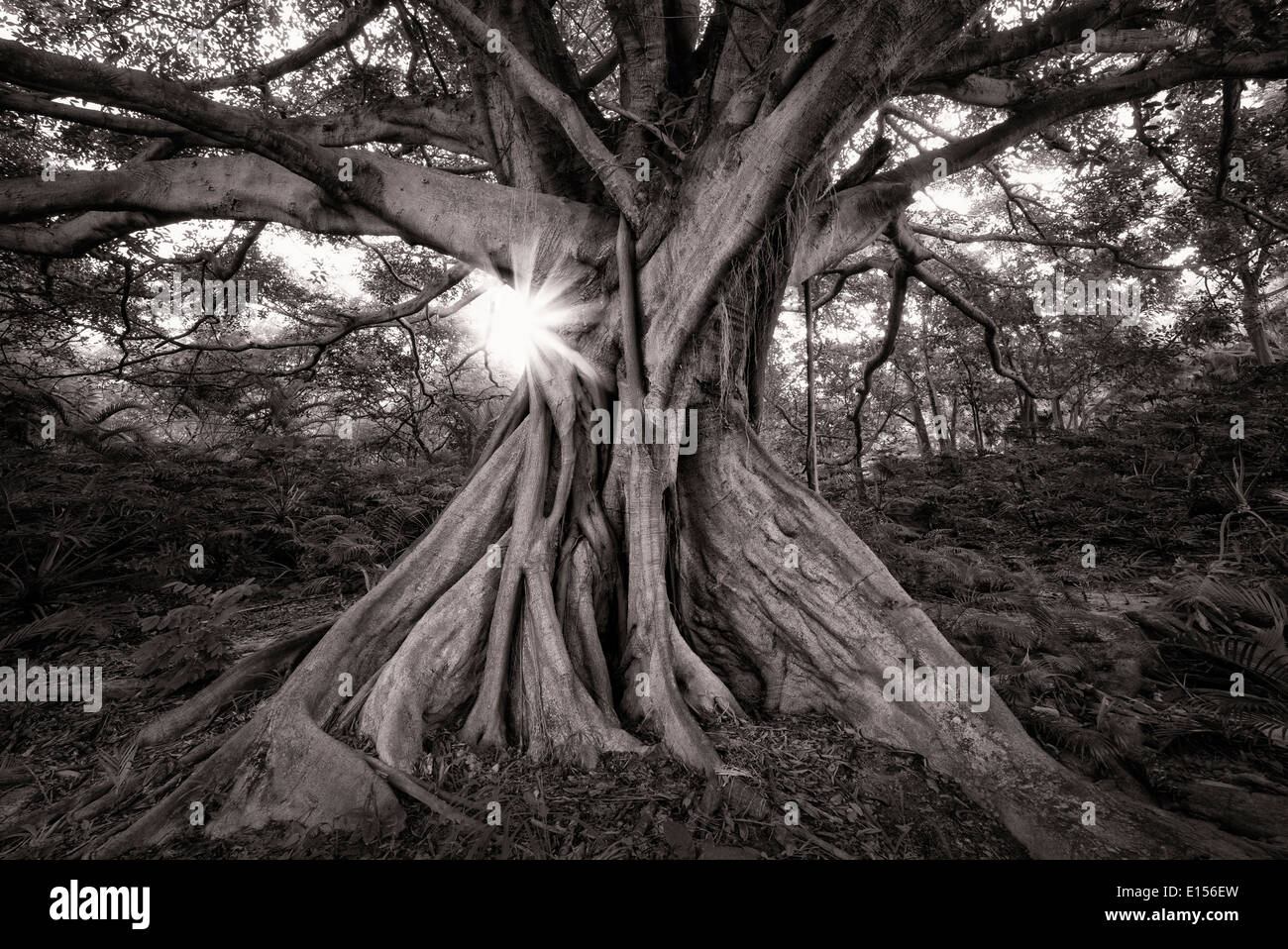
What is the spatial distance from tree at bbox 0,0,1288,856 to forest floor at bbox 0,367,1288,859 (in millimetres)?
183

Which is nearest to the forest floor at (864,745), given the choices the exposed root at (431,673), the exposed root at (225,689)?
the exposed root at (225,689)

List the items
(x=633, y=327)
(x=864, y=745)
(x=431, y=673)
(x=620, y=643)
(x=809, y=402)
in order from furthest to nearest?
1. (x=809, y=402)
2. (x=620, y=643)
3. (x=633, y=327)
4. (x=431, y=673)
5. (x=864, y=745)

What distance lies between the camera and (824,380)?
1209 centimetres

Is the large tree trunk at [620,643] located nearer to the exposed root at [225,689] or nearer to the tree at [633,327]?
the tree at [633,327]

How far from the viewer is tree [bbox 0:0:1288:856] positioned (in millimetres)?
2291

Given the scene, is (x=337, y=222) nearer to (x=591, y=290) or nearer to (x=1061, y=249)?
(x=591, y=290)

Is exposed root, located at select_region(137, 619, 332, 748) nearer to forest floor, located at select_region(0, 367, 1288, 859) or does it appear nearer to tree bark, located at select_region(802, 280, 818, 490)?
forest floor, located at select_region(0, 367, 1288, 859)

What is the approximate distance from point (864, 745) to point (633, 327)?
2.49 meters

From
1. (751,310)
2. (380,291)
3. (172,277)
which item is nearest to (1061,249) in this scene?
(751,310)

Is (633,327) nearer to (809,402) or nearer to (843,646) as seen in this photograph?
(809,402)

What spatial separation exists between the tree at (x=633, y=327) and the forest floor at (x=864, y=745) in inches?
7.2

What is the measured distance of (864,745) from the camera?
2.57 m

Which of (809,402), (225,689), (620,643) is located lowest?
(225,689)

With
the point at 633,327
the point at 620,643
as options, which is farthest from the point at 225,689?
the point at 633,327
